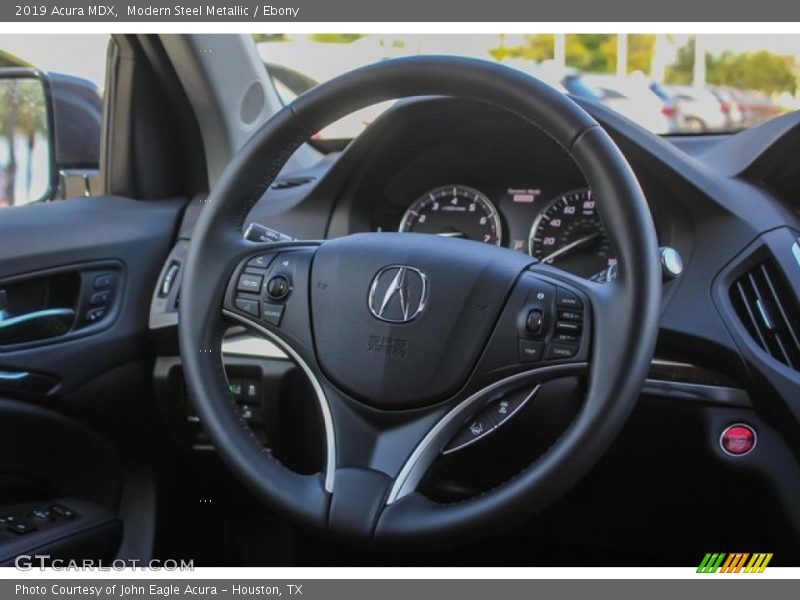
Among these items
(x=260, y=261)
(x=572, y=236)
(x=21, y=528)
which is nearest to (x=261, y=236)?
(x=260, y=261)

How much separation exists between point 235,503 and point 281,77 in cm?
112

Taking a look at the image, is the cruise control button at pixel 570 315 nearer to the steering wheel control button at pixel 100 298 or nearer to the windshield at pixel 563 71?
the windshield at pixel 563 71

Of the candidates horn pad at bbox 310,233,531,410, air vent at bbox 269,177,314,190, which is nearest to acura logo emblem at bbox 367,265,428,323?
horn pad at bbox 310,233,531,410

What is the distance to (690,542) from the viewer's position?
→ 74.1 inches

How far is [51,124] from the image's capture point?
8.18ft

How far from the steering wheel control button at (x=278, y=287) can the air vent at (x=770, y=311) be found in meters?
0.78

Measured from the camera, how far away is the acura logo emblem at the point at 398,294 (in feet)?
4.90

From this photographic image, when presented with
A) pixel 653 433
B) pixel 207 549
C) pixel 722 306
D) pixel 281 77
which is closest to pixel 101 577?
pixel 207 549

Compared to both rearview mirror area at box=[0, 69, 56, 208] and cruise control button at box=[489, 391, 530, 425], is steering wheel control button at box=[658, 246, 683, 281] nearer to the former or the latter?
cruise control button at box=[489, 391, 530, 425]

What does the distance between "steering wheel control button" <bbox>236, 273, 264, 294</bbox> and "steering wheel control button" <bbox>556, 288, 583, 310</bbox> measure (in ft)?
1.64

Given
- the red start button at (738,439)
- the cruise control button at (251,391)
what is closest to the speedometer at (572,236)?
the red start button at (738,439)

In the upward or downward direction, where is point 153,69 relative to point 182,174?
upward

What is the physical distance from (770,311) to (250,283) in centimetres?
92

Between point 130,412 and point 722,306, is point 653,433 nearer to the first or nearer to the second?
point 722,306
